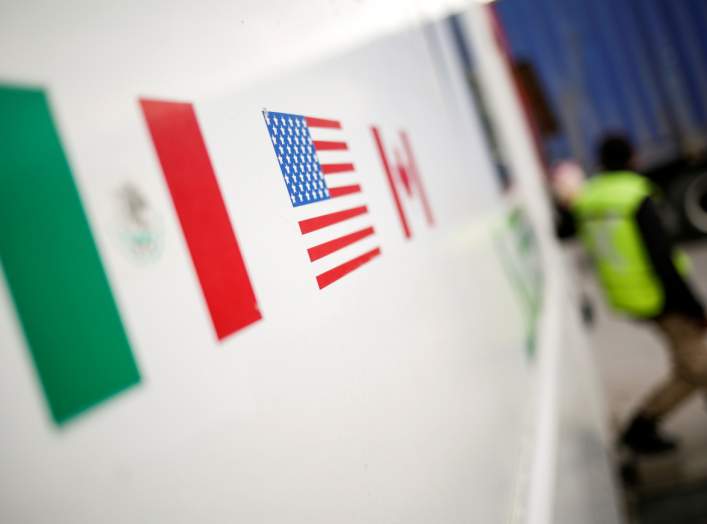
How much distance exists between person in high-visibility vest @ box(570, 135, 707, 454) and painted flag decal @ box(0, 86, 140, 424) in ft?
9.19

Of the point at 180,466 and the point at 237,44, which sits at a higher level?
the point at 237,44

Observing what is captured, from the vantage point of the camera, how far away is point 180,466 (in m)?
0.35

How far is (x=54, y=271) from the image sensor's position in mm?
312

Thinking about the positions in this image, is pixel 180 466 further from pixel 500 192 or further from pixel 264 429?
pixel 500 192

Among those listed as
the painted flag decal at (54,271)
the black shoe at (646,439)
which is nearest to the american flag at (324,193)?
the painted flag decal at (54,271)

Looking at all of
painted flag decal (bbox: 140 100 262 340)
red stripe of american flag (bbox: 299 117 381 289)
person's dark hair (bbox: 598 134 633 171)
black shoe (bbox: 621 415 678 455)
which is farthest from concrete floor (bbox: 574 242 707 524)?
painted flag decal (bbox: 140 100 262 340)

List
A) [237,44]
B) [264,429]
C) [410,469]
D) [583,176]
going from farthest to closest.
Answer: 1. [583,176]
2. [410,469]
3. [237,44]
4. [264,429]

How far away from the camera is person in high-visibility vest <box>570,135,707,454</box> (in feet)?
9.32

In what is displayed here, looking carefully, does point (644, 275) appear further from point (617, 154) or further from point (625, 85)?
point (625, 85)

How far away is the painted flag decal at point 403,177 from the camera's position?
89cm

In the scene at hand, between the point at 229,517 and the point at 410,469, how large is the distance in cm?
31

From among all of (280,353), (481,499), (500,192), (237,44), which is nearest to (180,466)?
(280,353)

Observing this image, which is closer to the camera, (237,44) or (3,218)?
(3,218)

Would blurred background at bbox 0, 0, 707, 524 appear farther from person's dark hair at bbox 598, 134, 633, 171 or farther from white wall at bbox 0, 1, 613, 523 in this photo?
person's dark hair at bbox 598, 134, 633, 171
